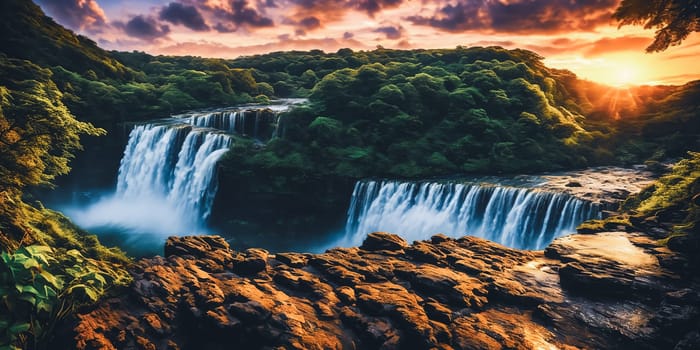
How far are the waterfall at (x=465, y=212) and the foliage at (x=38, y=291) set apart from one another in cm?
1921

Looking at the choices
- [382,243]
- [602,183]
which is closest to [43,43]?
[382,243]

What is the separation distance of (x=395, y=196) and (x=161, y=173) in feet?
68.6

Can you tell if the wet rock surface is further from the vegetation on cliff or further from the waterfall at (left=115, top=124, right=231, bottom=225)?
the waterfall at (left=115, top=124, right=231, bottom=225)

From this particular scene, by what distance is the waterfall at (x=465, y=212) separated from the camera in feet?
65.0

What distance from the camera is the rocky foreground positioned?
754 centimetres

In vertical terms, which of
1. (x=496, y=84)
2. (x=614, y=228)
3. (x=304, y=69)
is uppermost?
(x=304, y=69)

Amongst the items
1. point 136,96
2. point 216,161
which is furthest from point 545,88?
point 136,96

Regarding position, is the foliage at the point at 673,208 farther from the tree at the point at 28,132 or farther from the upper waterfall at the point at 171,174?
the upper waterfall at the point at 171,174

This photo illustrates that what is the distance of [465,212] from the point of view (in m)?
22.6

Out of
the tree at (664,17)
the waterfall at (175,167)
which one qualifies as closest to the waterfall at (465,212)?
the tree at (664,17)

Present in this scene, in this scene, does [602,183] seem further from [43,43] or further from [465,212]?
[43,43]

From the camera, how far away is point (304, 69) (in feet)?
215

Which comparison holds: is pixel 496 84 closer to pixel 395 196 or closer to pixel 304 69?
pixel 395 196

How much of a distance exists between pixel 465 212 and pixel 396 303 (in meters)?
15.1
